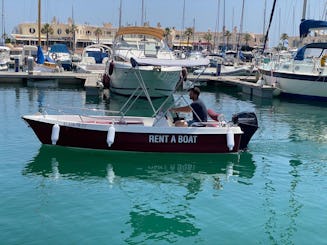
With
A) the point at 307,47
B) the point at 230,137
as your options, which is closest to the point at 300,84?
the point at 307,47

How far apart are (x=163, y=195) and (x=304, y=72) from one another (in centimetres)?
2046

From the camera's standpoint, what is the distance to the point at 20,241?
7.12 m

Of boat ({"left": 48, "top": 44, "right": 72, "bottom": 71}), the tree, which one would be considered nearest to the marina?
boat ({"left": 48, "top": 44, "right": 72, "bottom": 71})

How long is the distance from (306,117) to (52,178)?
47.6 ft

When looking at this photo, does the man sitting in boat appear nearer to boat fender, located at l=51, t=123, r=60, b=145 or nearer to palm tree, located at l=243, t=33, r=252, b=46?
boat fender, located at l=51, t=123, r=60, b=145

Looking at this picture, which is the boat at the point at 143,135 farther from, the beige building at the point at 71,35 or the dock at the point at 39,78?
the beige building at the point at 71,35

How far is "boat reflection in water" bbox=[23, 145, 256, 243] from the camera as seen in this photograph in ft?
26.4

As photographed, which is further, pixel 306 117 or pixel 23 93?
pixel 23 93

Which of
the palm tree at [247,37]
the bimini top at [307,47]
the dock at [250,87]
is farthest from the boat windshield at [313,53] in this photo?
the palm tree at [247,37]

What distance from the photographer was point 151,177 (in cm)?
1084

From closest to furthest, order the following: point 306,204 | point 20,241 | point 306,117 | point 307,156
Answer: point 20,241 → point 306,204 → point 307,156 → point 306,117

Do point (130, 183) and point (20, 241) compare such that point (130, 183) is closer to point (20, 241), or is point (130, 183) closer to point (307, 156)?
point (20, 241)

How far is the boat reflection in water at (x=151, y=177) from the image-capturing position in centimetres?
804

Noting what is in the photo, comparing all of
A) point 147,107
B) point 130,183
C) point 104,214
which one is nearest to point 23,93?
point 147,107
